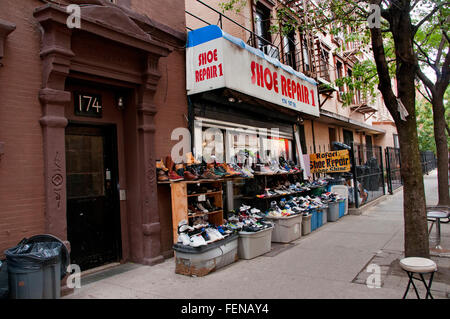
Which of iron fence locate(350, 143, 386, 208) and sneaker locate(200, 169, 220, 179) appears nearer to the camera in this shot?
sneaker locate(200, 169, 220, 179)

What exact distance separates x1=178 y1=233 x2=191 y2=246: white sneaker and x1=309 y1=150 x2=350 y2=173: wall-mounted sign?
7.11m

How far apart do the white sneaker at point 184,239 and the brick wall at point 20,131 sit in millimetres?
2148

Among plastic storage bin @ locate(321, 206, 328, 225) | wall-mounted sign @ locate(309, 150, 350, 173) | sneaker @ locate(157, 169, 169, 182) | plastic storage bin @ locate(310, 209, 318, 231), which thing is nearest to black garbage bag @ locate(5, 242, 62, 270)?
sneaker @ locate(157, 169, 169, 182)

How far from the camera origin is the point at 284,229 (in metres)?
7.78

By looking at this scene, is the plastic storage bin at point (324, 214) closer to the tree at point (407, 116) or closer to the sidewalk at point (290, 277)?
the sidewalk at point (290, 277)

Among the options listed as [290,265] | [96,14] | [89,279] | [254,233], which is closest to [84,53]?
[96,14]

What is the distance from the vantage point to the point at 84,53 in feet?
17.6

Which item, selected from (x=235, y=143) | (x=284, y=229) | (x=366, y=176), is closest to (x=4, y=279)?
(x=284, y=229)

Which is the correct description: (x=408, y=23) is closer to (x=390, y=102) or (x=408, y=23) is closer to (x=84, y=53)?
(x=390, y=102)

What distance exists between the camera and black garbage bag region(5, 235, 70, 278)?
3844 mm

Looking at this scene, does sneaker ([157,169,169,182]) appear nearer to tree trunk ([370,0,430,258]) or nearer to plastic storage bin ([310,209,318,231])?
tree trunk ([370,0,430,258])

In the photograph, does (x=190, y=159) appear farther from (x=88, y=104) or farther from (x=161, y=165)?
(x=88, y=104)

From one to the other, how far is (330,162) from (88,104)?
27.3 ft

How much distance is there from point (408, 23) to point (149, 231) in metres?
5.97
